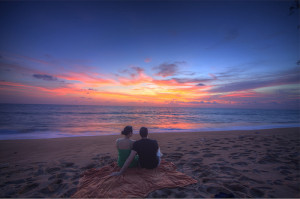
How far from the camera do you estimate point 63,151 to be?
666 cm

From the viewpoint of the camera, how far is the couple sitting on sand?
3982mm

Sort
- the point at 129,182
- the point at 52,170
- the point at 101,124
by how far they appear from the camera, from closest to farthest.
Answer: the point at 129,182
the point at 52,170
the point at 101,124

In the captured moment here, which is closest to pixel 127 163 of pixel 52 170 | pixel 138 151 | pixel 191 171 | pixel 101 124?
pixel 138 151

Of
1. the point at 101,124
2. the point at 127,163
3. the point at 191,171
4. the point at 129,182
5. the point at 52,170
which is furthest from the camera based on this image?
the point at 101,124

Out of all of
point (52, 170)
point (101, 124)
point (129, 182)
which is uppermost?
point (129, 182)

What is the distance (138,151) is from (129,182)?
0.82 metres

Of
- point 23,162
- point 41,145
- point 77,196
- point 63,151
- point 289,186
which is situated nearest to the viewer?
point 77,196

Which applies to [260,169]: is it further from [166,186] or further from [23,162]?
[23,162]

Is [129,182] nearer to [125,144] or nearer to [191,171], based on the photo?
[125,144]

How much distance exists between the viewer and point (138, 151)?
4.06 metres

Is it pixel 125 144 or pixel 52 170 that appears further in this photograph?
pixel 52 170

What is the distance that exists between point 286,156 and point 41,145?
11.8 meters

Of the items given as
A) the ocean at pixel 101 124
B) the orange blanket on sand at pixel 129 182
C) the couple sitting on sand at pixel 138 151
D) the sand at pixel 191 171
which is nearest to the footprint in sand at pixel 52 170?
the sand at pixel 191 171

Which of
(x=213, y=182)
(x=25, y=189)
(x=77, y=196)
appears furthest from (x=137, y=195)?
(x=25, y=189)
